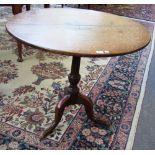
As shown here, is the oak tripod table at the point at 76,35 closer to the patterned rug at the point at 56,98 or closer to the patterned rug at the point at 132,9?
the patterned rug at the point at 56,98

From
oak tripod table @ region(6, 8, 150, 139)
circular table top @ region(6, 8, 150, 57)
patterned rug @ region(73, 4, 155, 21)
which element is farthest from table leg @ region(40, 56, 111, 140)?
patterned rug @ region(73, 4, 155, 21)

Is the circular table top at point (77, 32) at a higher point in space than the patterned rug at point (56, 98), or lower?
higher

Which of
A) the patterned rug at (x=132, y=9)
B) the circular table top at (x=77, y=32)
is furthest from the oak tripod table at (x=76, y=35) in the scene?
the patterned rug at (x=132, y=9)

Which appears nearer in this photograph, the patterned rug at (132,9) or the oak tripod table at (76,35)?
the oak tripod table at (76,35)

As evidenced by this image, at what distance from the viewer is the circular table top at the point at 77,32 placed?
1210 mm

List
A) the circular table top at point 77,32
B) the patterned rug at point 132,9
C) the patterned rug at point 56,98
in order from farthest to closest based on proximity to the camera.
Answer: the patterned rug at point 132,9 < the patterned rug at point 56,98 < the circular table top at point 77,32

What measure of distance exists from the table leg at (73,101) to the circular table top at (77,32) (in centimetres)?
22

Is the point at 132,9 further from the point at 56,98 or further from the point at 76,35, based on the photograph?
the point at 76,35

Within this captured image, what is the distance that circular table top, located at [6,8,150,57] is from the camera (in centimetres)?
121

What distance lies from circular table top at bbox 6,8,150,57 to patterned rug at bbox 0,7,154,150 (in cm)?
65

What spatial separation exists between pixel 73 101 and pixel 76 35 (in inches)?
20.3

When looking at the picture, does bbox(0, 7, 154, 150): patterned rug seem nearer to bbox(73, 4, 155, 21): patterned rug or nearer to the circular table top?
the circular table top

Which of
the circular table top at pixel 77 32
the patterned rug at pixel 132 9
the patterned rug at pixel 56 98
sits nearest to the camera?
the circular table top at pixel 77 32
